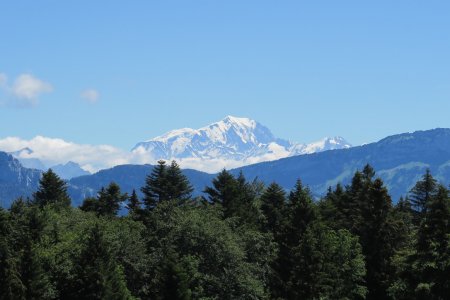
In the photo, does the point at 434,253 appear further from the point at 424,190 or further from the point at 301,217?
the point at 424,190

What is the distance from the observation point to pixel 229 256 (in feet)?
220

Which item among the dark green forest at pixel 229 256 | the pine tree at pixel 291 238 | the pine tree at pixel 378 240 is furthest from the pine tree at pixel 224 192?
the pine tree at pixel 378 240

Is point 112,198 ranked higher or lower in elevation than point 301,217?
higher

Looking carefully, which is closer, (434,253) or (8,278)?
(434,253)

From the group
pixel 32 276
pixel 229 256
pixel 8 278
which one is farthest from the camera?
pixel 229 256

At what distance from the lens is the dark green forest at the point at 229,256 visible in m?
Result: 55.6

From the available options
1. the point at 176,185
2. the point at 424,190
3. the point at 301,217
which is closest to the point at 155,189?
the point at 176,185

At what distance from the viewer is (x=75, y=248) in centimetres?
6538

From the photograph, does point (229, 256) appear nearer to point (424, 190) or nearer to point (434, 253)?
point (434, 253)

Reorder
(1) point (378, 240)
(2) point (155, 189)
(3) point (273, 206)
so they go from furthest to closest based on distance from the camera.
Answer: (2) point (155, 189) → (3) point (273, 206) → (1) point (378, 240)

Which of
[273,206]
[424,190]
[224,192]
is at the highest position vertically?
[424,190]

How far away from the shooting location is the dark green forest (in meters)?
55.6

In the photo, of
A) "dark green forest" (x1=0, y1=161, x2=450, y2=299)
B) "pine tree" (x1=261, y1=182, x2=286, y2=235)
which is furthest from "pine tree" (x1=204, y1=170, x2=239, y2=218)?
"dark green forest" (x1=0, y1=161, x2=450, y2=299)

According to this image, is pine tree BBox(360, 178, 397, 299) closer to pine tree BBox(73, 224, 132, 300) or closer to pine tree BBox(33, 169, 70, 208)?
pine tree BBox(73, 224, 132, 300)
